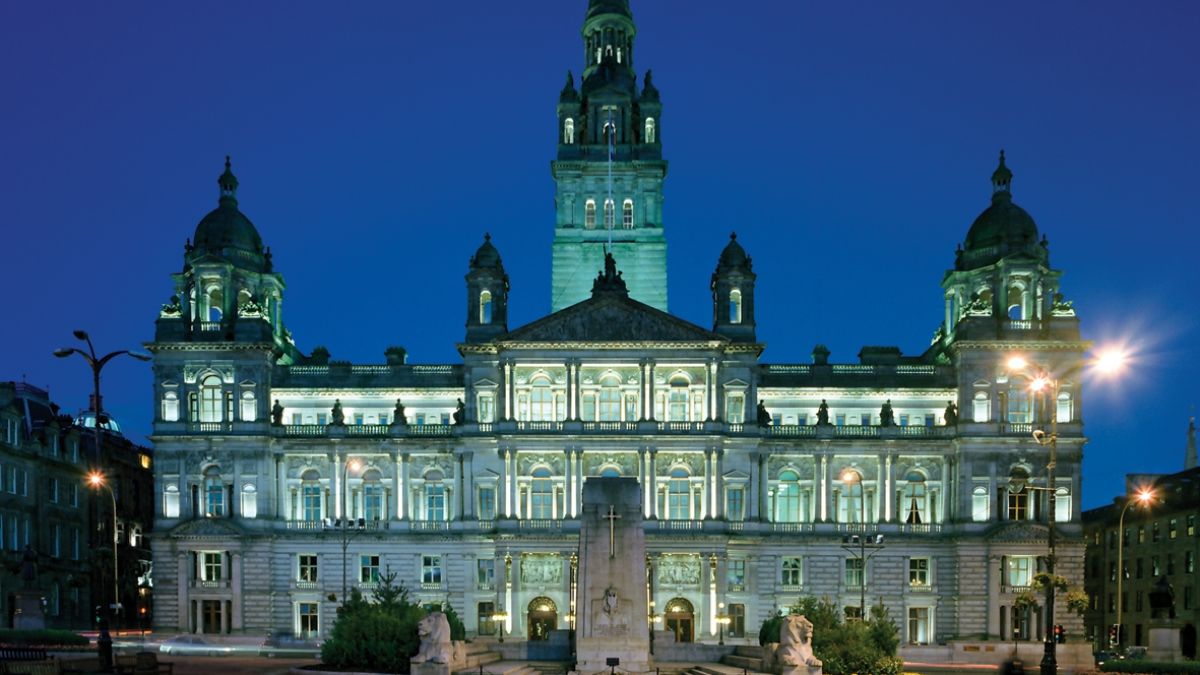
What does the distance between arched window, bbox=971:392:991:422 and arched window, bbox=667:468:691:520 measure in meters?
20.8

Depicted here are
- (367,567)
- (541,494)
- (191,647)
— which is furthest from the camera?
(367,567)

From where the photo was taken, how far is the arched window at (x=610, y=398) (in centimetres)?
9150

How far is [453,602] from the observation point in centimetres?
9094

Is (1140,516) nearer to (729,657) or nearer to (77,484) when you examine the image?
(729,657)

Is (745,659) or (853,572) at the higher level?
(745,659)

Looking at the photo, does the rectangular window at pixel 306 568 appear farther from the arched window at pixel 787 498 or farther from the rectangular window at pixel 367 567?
the arched window at pixel 787 498

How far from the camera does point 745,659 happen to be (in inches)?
2211

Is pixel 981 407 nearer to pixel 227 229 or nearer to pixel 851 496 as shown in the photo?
pixel 851 496

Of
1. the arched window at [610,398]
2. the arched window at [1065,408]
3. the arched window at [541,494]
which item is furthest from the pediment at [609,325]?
the arched window at [1065,408]

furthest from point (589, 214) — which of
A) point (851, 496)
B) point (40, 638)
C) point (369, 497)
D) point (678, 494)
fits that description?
point (40, 638)

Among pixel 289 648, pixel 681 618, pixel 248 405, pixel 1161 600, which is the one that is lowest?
pixel 681 618

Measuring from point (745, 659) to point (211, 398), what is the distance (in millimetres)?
50871

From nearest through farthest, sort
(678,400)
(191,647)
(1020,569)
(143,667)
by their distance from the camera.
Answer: (143,667) < (191,647) < (1020,569) < (678,400)

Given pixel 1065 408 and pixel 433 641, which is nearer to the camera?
pixel 433 641
